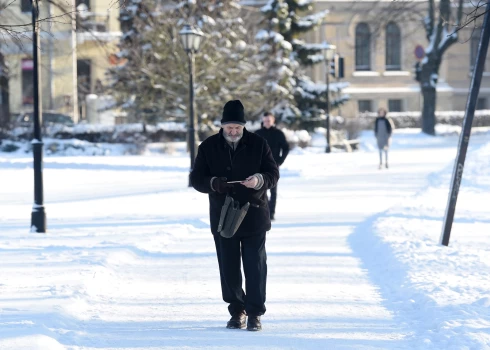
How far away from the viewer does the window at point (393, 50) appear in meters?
61.9

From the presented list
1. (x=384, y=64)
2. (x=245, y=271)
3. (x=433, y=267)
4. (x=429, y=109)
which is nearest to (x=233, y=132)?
(x=245, y=271)

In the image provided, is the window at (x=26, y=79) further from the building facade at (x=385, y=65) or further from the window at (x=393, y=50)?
the window at (x=393, y=50)

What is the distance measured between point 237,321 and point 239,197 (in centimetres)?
100

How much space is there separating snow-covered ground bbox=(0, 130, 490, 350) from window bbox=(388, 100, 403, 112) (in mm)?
39864

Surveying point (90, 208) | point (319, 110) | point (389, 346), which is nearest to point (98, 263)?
point (389, 346)

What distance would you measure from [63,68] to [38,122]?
115 ft

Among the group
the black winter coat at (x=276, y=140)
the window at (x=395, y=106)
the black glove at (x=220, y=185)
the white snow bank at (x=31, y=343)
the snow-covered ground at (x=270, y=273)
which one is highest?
the window at (x=395, y=106)

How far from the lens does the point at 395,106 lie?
61844mm

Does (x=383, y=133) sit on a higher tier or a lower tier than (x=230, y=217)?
higher

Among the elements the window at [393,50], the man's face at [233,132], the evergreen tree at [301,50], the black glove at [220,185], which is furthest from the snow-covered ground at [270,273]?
the window at [393,50]

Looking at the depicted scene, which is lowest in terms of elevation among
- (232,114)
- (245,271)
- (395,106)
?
(245,271)

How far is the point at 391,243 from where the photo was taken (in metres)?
12.5

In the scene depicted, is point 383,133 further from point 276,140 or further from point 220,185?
point 220,185

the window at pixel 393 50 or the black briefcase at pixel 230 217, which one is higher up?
the window at pixel 393 50
